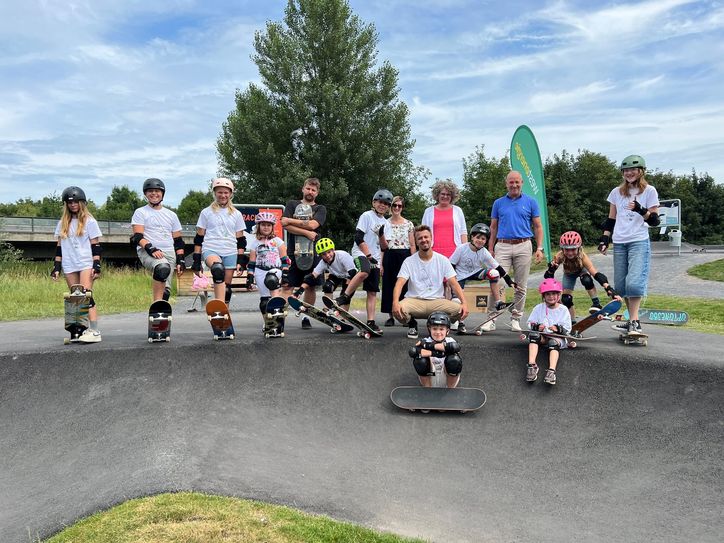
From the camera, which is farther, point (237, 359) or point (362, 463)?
point (237, 359)

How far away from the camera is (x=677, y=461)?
507 cm

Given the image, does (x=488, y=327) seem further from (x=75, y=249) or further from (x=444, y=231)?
(x=75, y=249)

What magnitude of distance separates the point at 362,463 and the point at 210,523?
1746 millimetres

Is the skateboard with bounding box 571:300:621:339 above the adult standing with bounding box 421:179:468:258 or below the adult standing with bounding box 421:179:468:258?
below

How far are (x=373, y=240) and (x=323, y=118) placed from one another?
812 inches

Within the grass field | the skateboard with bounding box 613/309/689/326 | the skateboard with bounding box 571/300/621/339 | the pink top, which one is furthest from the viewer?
the skateboard with bounding box 613/309/689/326

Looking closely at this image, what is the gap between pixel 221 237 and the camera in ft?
23.7

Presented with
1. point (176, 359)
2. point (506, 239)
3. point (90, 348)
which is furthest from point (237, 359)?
point (506, 239)

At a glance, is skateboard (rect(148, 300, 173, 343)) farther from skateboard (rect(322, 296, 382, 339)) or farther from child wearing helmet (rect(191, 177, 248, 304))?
skateboard (rect(322, 296, 382, 339))

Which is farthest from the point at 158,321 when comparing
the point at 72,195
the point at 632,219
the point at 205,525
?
the point at 632,219

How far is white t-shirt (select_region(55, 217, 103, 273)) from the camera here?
700 cm

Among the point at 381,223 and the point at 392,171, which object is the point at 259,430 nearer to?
the point at 381,223

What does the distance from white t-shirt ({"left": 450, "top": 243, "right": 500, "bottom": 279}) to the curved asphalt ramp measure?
991 millimetres

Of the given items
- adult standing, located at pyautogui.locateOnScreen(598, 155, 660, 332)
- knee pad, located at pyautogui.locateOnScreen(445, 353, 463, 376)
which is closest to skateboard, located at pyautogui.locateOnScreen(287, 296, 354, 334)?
knee pad, located at pyautogui.locateOnScreen(445, 353, 463, 376)
